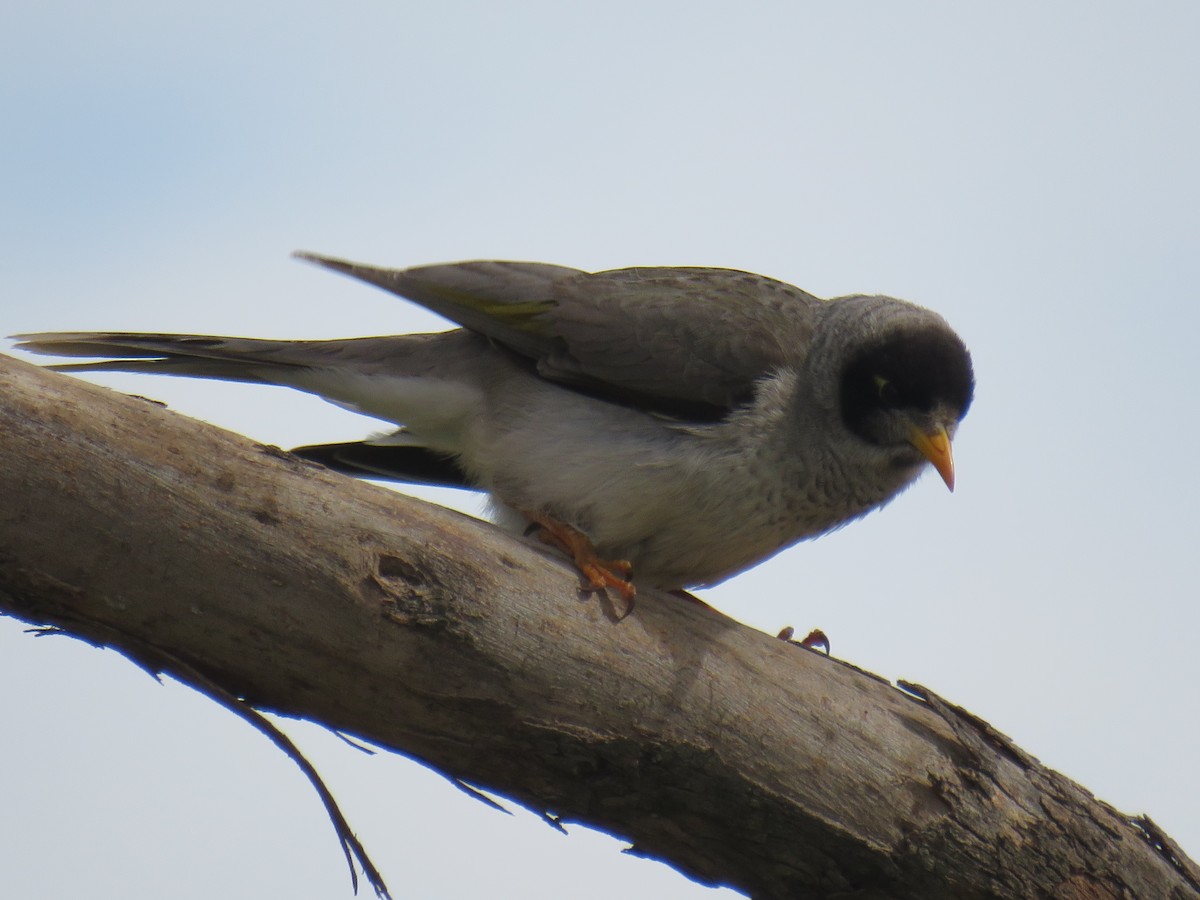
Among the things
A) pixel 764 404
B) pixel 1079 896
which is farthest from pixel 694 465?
pixel 1079 896

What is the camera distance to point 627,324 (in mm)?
5328

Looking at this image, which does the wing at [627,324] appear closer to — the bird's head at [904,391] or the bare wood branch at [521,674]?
the bird's head at [904,391]

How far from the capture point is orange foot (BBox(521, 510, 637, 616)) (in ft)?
14.9

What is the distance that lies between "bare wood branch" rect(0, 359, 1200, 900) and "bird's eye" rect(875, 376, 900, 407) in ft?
4.42

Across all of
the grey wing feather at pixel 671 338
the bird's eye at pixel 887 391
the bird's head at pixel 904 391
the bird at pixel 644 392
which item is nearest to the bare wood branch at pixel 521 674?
the bird at pixel 644 392

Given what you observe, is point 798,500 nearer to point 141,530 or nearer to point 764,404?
point 764,404

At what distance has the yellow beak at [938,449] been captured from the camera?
538 cm

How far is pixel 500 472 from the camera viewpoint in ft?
17.6

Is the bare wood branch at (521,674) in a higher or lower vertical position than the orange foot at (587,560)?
lower

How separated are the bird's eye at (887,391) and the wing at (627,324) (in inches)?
14.4

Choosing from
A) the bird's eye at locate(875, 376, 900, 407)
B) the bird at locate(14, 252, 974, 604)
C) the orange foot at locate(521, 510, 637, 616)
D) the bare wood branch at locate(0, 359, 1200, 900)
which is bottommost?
the bare wood branch at locate(0, 359, 1200, 900)

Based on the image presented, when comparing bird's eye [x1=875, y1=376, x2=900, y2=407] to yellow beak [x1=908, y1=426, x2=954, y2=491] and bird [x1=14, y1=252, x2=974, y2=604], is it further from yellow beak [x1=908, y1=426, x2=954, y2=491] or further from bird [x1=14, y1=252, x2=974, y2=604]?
yellow beak [x1=908, y1=426, x2=954, y2=491]

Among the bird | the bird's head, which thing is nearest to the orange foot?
the bird

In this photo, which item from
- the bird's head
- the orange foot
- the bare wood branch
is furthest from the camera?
the bird's head
